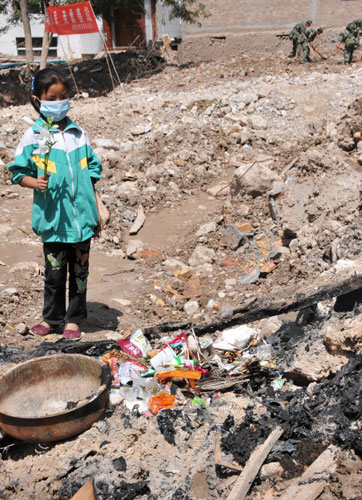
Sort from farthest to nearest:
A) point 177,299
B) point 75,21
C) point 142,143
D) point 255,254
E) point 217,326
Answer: point 75,21
point 142,143
point 255,254
point 177,299
point 217,326

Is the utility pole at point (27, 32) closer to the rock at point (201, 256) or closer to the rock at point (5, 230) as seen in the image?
the rock at point (5, 230)

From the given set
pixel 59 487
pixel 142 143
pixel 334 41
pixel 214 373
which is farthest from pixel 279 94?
pixel 59 487

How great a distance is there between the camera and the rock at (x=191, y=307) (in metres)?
5.09

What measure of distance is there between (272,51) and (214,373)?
15533 millimetres

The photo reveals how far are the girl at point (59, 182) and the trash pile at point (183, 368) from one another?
2.34ft

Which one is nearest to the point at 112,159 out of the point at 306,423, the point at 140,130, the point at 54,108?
the point at 140,130

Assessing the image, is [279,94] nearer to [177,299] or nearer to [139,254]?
[139,254]

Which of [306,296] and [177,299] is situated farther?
[177,299]

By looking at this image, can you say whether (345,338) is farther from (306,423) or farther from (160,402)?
(160,402)

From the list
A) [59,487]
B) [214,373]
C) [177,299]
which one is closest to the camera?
[59,487]

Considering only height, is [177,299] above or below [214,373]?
below

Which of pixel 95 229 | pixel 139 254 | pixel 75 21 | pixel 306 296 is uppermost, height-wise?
pixel 75 21

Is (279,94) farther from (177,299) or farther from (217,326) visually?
(217,326)

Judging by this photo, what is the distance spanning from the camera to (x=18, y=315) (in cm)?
477
